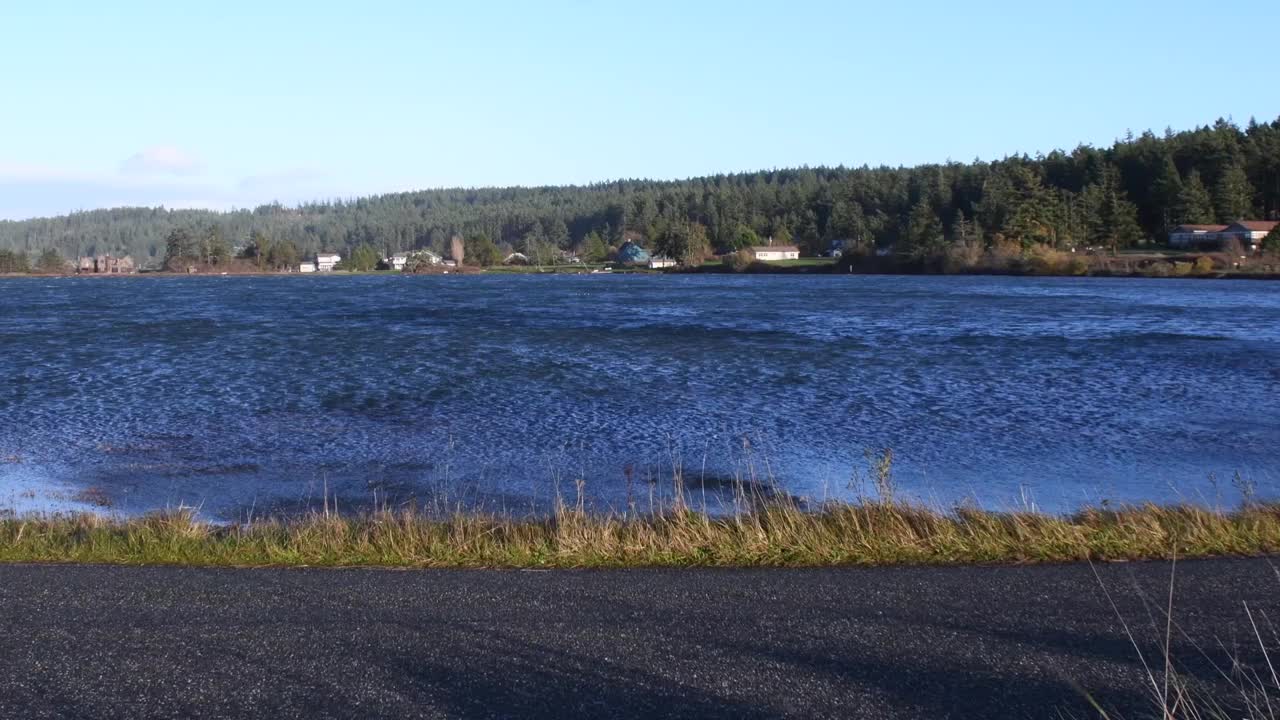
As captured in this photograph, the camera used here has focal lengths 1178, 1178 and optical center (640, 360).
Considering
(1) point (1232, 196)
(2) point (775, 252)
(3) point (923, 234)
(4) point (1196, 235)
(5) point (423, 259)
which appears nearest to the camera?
(4) point (1196, 235)

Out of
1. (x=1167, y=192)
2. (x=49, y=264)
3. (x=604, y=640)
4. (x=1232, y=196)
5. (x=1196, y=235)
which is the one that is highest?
(x=1167, y=192)

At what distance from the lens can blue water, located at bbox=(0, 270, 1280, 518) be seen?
16.7 meters

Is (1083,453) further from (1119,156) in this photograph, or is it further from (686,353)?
(1119,156)

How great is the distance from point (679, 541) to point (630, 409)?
14.2 m

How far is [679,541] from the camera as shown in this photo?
10047 millimetres

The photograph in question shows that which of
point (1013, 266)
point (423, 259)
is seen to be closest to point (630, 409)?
point (1013, 266)

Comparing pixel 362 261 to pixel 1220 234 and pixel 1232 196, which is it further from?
pixel 1220 234

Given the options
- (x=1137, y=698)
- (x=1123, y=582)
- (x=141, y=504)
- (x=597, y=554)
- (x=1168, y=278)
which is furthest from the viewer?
(x=1168, y=278)

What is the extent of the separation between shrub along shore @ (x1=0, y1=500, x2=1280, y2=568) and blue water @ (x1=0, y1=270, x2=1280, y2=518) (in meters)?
3.74

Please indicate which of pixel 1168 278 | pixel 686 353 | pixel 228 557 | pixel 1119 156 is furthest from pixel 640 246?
pixel 228 557

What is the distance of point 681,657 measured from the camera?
23.7ft

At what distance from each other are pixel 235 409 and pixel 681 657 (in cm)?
1979

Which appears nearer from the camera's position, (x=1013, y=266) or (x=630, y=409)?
(x=630, y=409)

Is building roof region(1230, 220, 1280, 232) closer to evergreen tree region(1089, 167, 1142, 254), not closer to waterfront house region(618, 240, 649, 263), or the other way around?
evergreen tree region(1089, 167, 1142, 254)
